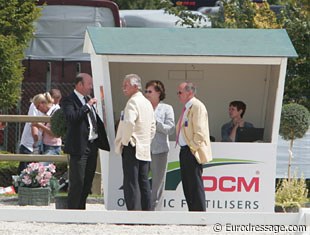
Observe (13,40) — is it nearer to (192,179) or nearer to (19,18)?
(19,18)

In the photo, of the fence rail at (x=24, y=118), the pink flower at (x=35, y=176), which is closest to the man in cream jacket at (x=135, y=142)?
the pink flower at (x=35, y=176)

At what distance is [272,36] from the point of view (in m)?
11.2

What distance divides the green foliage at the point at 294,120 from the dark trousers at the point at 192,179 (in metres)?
2.56

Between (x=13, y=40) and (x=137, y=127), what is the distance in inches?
249

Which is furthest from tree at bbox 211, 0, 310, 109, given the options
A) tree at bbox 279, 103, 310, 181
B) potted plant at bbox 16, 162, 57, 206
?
potted plant at bbox 16, 162, 57, 206

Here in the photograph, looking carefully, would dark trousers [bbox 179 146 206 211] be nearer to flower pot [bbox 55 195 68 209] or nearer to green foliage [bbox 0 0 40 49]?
flower pot [bbox 55 195 68 209]

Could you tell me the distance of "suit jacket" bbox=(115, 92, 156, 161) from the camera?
10236 millimetres

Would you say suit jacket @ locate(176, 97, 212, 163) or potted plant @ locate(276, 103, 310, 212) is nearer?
suit jacket @ locate(176, 97, 212, 163)

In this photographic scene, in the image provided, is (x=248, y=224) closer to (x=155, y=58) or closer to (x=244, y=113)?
(x=155, y=58)

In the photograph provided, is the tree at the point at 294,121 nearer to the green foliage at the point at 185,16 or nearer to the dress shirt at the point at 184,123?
the dress shirt at the point at 184,123

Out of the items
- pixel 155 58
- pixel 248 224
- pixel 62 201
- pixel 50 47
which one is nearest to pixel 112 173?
pixel 62 201

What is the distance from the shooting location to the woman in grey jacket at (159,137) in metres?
10.8

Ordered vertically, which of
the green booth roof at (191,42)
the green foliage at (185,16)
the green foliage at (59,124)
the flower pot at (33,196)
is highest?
the green booth roof at (191,42)

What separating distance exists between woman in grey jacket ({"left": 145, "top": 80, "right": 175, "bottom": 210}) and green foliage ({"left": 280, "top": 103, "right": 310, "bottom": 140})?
2407 mm
